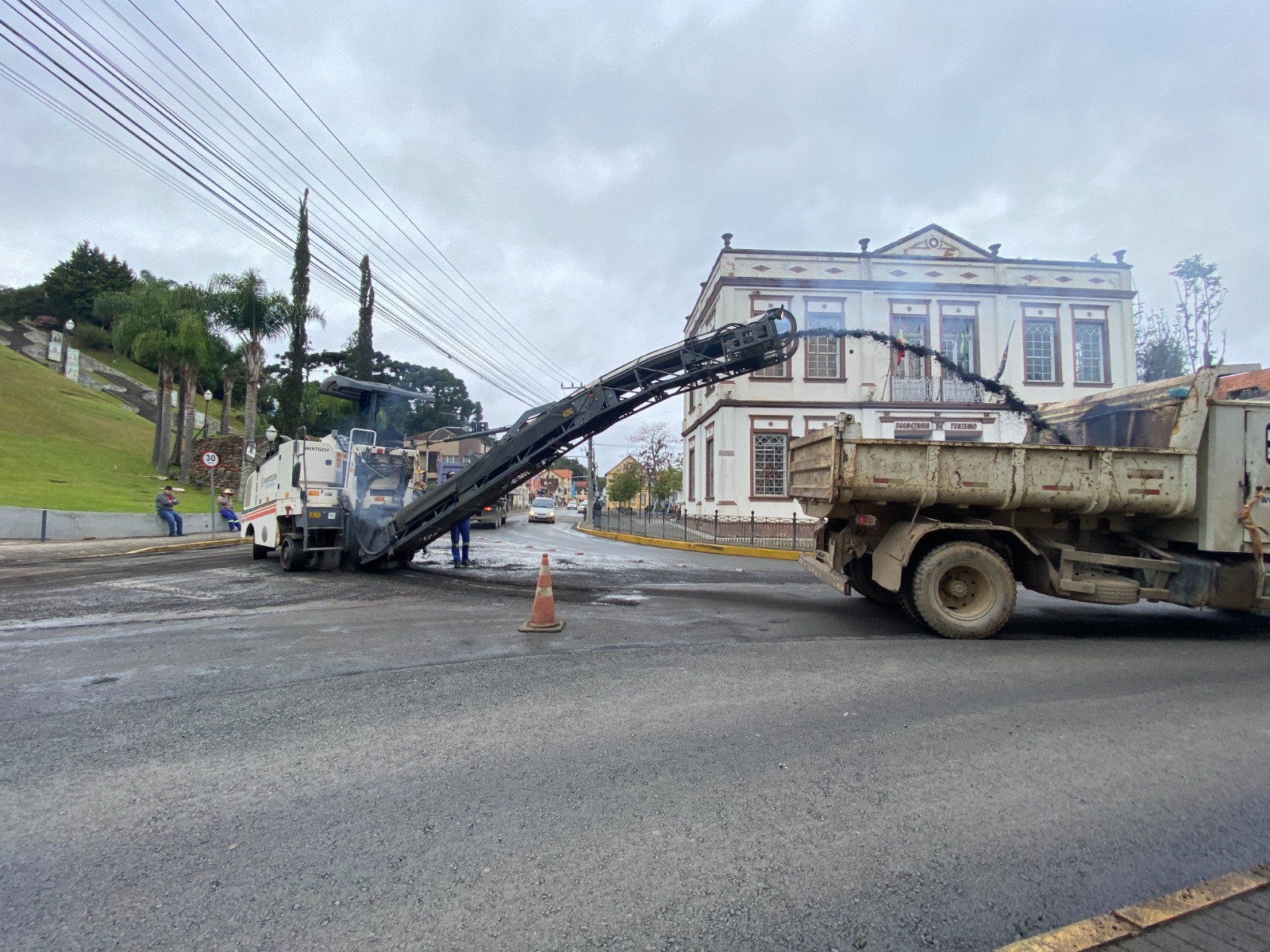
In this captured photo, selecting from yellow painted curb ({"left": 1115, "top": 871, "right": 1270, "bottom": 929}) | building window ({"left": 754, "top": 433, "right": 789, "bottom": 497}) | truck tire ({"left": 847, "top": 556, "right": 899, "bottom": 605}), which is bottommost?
yellow painted curb ({"left": 1115, "top": 871, "right": 1270, "bottom": 929})

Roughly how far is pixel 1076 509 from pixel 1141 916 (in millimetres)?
5442

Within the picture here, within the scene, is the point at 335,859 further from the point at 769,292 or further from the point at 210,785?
the point at 769,292

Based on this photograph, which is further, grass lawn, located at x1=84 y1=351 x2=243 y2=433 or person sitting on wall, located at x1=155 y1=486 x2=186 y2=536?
grass lawn, located at x1=84 y1=351 x2=243 y2=433

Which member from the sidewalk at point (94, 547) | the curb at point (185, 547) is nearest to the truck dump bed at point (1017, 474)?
the sidewalk at point (94, 547)

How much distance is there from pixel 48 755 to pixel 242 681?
1400 mm

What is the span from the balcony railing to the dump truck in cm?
1697

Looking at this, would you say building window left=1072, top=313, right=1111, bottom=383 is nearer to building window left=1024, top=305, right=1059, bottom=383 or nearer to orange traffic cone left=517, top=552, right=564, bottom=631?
building window left=1024, top=305, right=1059, bottom=383

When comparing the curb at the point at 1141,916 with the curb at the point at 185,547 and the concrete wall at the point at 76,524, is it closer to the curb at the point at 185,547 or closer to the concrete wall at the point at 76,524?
the curb at the point at 185,547

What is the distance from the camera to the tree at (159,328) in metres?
30.2

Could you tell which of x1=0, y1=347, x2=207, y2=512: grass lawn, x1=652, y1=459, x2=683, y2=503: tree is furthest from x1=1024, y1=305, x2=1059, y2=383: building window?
x1=0, y1=347, x2=207, y2=512: grass lawn

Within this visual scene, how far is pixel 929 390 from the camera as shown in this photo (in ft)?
78.0

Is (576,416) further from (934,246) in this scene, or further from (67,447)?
(67,447)

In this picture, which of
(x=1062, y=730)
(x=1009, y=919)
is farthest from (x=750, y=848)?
(x=1062, y=730)

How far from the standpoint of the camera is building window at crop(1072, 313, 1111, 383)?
79.5 ft
